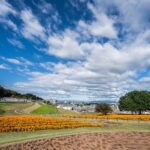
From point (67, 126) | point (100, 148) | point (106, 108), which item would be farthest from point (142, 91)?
point (100, 148)

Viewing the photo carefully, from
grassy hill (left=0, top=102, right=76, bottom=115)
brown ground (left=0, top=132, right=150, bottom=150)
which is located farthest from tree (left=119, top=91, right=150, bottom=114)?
brown ground (left=0, top=132, right=150, bottom=150)

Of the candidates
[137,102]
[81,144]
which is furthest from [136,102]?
[81,144]

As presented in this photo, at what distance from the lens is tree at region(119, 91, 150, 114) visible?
85.6m

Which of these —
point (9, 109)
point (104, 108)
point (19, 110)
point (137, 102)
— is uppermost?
point (137, 102)

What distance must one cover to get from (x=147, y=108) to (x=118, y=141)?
213ft

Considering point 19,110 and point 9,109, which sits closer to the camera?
point 9,109

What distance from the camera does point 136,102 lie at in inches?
3445

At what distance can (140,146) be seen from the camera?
21.6 meters

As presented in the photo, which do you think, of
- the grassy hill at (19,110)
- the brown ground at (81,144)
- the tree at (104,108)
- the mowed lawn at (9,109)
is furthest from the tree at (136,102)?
the brown ground at (81,144)

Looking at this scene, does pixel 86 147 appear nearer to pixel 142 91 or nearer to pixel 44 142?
pixel 44 142

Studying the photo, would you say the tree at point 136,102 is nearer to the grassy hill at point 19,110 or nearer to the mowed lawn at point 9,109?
the grassy hill at point 19,110

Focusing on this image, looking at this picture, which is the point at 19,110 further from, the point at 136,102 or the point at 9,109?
the point at 136,102

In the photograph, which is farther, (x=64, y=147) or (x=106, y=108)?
(x=106, y=108)

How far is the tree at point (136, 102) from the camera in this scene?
8556cm
